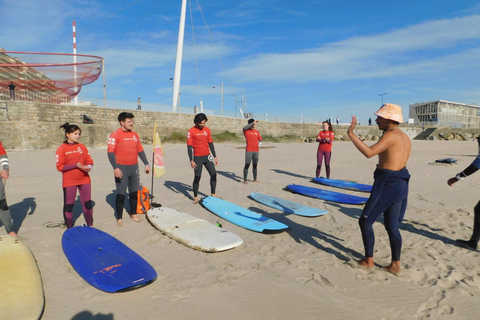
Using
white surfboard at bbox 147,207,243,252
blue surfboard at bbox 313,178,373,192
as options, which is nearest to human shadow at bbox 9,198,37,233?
white surfboard at bbox 147,207,243,252

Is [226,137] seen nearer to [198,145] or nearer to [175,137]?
[175,137]

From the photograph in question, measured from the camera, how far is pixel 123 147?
4844mm

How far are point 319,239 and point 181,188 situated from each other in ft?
15.5

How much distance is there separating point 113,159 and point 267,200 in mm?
3396

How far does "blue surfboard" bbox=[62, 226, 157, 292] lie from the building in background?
66.5m

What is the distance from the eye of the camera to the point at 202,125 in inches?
247

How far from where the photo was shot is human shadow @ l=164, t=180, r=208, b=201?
7430 millimetres

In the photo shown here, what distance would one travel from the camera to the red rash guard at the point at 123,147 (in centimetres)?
479

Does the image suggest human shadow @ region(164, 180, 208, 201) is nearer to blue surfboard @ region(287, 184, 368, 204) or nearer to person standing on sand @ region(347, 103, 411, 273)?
blue surfboard @ region(287, 184, 368, 204)

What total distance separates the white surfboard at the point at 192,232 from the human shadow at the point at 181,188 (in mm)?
1917

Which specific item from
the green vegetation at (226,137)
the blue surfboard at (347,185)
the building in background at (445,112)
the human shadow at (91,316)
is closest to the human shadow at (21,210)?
the human shadow at (91,316)

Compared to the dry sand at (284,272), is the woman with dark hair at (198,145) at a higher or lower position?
higher

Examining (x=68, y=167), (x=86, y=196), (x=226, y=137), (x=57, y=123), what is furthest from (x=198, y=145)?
(x=226, y=137)

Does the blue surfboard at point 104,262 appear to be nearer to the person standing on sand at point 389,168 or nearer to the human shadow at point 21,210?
the human shadow at point 21,210
